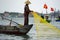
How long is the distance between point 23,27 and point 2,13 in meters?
1.55

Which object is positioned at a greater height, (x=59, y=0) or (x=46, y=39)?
(x=59, y=0)

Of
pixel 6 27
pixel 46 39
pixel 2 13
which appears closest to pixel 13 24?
pixel 6 27

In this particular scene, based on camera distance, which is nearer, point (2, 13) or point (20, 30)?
point (20, 30)

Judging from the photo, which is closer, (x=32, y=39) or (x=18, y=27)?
(x=32, y=39)

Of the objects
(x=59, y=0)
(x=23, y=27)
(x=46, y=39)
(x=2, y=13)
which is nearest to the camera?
(x=46, y=39)

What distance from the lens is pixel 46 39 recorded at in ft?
22.4

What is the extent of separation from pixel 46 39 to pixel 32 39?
0.38m

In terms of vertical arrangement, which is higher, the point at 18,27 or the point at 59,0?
the point at 59,0

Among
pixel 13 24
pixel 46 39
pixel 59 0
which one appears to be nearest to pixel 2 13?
pixel 13 24

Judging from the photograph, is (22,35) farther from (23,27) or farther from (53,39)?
(53,39)

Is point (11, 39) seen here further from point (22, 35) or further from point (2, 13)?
point (2, 13)

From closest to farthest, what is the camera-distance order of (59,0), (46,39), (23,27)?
(46,39) → (23,27) → (59,0)

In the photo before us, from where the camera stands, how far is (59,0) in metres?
9.78

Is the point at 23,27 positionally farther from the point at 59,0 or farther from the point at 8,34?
the point at 59,0
